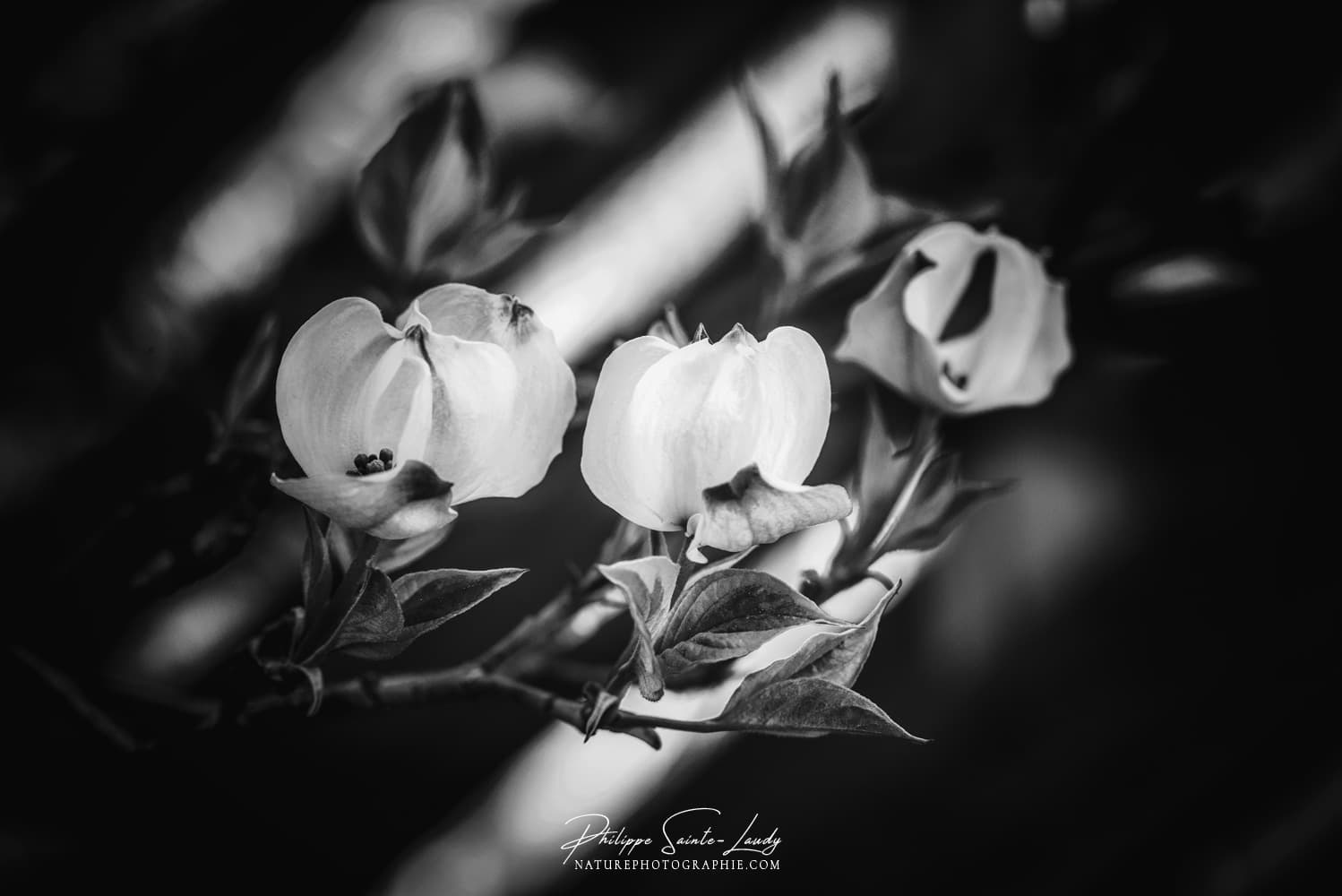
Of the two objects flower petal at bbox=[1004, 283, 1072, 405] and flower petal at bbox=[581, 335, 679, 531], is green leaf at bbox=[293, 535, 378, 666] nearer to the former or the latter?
flower petal at bbox=[581, 335, 679, 531]

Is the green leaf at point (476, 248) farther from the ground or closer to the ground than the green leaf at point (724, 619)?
farther from the ground

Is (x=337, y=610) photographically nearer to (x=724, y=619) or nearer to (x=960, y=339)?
(x=724, y=619)

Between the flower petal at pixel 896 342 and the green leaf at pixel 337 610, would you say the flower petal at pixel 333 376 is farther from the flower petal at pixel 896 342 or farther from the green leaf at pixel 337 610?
the flower petal at pixel 896 342

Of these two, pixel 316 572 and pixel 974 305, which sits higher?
pixel 316 572

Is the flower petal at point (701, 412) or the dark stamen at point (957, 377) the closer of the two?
the flower petal at point (701, 412)
